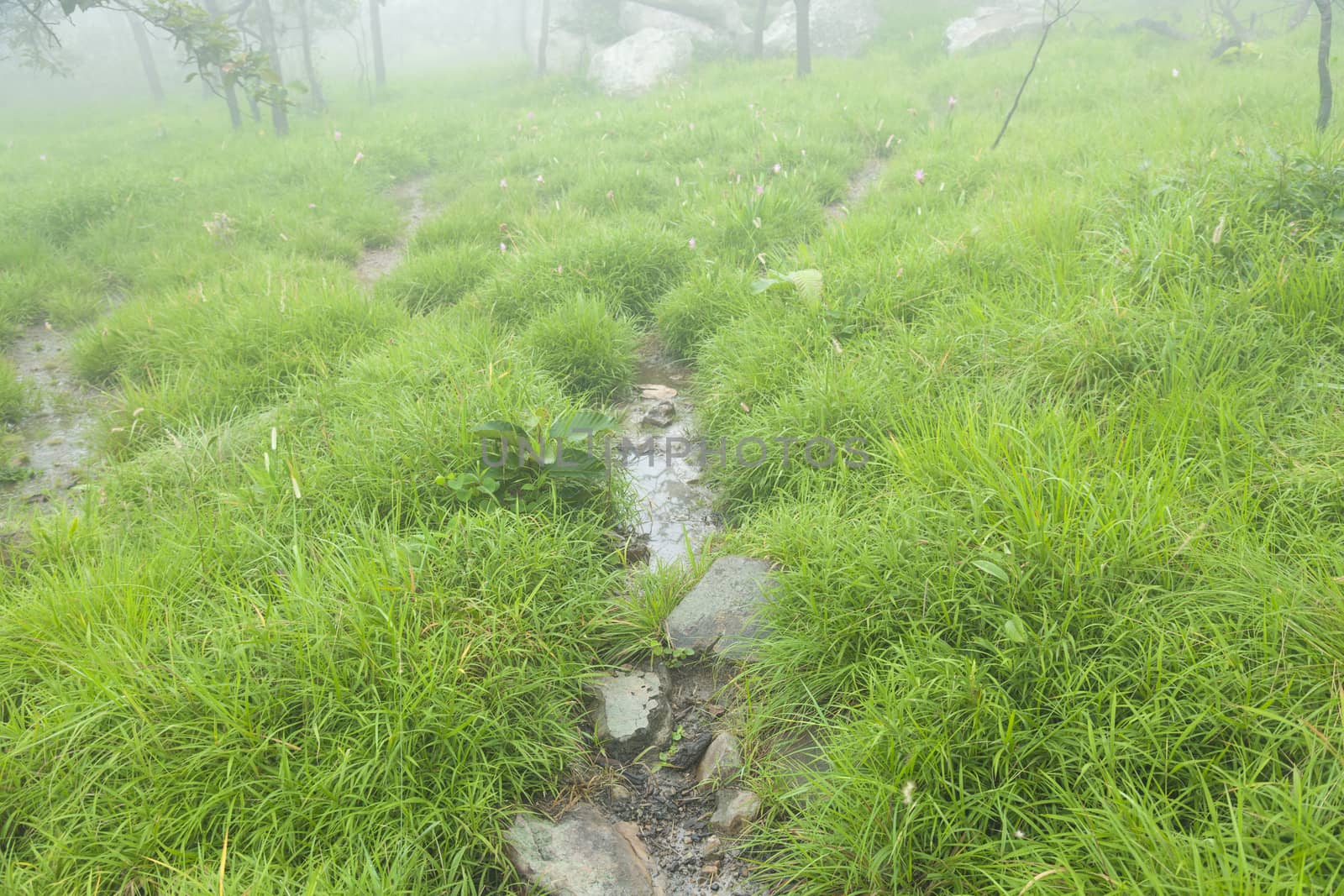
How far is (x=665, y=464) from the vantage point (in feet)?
14.9

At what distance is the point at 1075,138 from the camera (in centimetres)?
714

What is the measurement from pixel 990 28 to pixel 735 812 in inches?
651

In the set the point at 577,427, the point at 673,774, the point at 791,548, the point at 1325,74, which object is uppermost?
the point at 1325,74

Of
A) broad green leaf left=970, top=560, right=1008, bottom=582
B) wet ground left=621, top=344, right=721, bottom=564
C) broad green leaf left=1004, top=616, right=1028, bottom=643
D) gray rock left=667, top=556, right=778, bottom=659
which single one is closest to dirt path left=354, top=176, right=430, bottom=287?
wet ground left=621, top=344, right=721, bottom=564

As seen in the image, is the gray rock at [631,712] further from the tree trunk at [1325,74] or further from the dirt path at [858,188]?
the tree trunk at [1325,74]

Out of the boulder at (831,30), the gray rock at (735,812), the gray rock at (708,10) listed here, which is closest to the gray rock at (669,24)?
the gray rock at (708,10)

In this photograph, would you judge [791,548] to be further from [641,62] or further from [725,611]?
[641,62]

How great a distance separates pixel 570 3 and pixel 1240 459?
2369 centimetres

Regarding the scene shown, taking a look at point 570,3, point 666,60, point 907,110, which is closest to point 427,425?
point 907,110

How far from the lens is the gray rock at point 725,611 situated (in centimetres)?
304

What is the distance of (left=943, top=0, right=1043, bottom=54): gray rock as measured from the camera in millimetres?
14461

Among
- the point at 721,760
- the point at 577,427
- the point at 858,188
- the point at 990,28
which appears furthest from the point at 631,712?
the point at 990,28

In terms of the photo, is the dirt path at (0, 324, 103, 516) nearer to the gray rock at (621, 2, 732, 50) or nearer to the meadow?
the meadow

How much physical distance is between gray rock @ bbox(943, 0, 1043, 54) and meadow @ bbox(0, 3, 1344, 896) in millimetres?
9057
